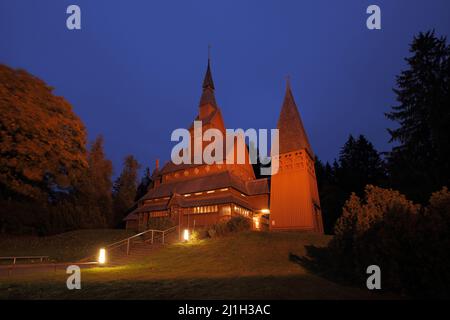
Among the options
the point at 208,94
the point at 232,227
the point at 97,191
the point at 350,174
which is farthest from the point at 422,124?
the point at 97,191

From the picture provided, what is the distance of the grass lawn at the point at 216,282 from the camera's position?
766 centimetres

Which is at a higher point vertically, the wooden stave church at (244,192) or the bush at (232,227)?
the wooden stave church at (244,192)

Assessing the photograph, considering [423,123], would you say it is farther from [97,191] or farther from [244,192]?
[97,191]

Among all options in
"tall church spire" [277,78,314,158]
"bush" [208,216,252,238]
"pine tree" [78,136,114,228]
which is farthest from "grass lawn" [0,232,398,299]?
"pine tree" [78,136,114,228]

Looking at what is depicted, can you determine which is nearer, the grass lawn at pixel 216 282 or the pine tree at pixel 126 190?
the grass lawn at pixel 216 282

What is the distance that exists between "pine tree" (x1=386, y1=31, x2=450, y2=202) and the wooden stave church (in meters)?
10.1

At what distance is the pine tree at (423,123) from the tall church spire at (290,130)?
10848 millimetres

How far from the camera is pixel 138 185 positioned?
5453 cm

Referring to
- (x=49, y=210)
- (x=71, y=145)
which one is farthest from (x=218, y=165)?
(x=49, y=210)

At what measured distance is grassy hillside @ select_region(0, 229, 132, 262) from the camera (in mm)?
22203

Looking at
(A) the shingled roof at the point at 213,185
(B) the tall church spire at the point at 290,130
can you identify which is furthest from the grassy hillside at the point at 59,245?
(B) the tall church spire at the point at 290,130

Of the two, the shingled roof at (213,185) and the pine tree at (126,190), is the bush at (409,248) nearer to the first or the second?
the shingled roof at (213,185)
